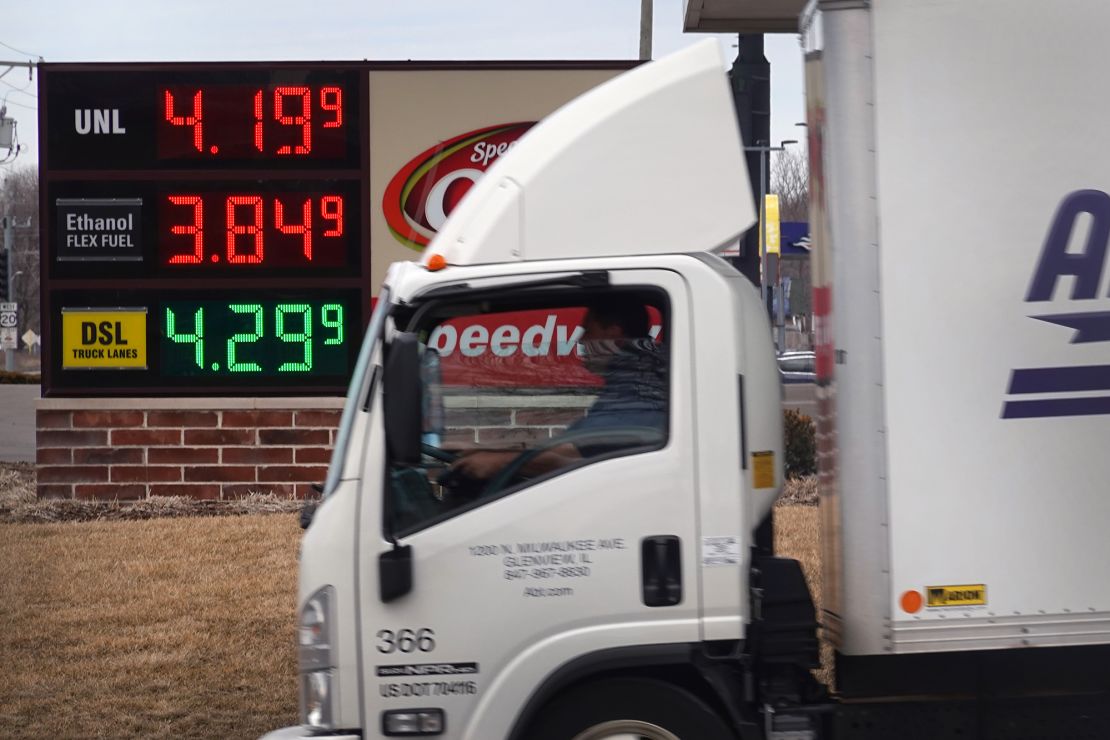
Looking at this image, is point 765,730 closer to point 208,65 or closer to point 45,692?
point 45,692

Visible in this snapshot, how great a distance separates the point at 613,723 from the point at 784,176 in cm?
3796

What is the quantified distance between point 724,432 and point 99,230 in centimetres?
984

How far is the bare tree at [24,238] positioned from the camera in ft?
273

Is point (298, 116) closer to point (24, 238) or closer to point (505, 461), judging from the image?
point (505, 461)

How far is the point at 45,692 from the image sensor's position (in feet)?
25.2

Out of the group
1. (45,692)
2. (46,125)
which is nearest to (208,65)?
(46,125)

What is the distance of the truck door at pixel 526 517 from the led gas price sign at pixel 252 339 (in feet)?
27.9

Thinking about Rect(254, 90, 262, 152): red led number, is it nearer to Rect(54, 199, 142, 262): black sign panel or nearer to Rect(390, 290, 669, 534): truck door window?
Rect(54, 199, 142, 262): black sign panel

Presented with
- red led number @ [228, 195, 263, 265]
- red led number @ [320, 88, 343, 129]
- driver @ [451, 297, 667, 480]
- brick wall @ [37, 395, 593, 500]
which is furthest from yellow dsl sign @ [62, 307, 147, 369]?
driver @ [451, 297, 667, 480]

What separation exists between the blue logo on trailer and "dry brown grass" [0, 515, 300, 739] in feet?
13.8

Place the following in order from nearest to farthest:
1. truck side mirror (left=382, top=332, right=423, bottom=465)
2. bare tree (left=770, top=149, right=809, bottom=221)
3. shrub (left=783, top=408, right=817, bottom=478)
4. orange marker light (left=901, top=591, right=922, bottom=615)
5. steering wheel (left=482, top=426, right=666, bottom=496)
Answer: truck side mirror (left=382, top=332, right=423, bottom=465)
orange marker light (left=901, top=591, right=922, bottom=615)
steering wheel (left=482, top=426, right=666, bottom=496)
shrub (left=783, top=408, right=817, bottom=478)
bare tree (left=770, top=149, right=809, bottom=221)

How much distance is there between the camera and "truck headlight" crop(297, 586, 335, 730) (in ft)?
14.9

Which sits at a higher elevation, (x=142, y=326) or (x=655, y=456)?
(x=142, y=326)

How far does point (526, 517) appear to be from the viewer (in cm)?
451
